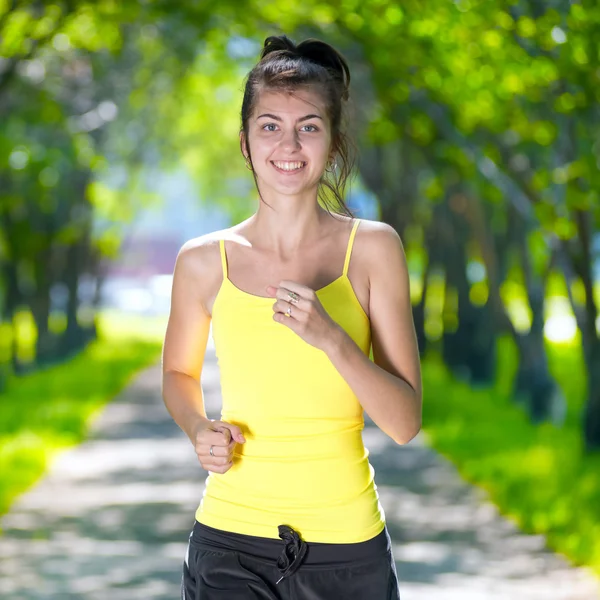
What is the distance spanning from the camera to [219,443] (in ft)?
10.2

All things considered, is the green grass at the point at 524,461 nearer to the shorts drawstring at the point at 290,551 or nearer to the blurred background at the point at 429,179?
the blurred background at the point at 429,179

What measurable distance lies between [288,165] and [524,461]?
9691mm

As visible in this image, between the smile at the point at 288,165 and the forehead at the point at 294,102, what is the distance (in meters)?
0.11

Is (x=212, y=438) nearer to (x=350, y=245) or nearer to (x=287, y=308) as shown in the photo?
(x=287, y=308)

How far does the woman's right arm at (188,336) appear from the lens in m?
3.38

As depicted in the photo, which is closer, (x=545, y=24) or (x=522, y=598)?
(x=522, y=598)

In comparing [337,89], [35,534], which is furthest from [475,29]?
[337,89]

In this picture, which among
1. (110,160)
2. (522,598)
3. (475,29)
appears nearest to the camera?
(522,598)

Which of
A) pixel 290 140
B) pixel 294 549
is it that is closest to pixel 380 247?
pixel 290 140

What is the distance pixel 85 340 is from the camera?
33.4 metres

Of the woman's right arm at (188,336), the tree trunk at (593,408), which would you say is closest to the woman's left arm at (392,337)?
the woman's right arm at (188,336)

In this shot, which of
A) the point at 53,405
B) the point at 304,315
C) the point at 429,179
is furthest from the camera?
the point at 429,179

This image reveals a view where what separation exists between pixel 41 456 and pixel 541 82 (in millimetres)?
5592

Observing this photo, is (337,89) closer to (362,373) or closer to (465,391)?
(362,373)
